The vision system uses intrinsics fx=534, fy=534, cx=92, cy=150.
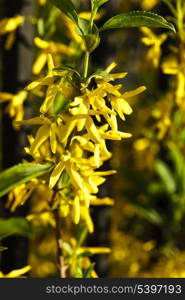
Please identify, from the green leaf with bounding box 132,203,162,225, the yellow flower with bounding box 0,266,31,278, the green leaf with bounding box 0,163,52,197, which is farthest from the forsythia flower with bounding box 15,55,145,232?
the green leaf with bounding box 132,203,162,225

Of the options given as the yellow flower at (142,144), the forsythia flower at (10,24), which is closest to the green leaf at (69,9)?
the forsythia flower at (10,24)

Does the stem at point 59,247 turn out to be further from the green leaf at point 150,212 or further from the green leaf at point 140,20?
the green leaf at point 150,212

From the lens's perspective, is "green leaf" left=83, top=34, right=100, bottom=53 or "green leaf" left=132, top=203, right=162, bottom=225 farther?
"green leaf" left=132, top=203, right=162, bottom=225

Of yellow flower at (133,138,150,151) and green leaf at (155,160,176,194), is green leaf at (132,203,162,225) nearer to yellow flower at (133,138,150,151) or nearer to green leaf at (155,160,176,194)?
green leaf at (155,160,176,194)

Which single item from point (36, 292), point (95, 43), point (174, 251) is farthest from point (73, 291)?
point (174, 251)

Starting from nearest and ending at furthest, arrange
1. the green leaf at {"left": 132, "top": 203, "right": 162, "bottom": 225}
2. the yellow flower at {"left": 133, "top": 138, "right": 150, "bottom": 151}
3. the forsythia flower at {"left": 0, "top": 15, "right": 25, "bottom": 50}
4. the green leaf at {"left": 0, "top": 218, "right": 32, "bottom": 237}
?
the green leaf at {"left": 0, "top": 218, "right": 32, "bottom": 237}
the forsythia flower at {"left": 0, "top": 15, "right": 25, "bottom": 50}
the yellow flower at {"left": 133, "top": 138, "right": 150, "bottom": 151}
the green leaf at {"left": 132, "top": 203, "right": 162, "bottom": 225}

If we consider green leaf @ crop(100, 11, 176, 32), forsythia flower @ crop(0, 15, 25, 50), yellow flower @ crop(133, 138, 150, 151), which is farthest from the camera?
yellow flower @ crop(133, 138, 150, 151)
